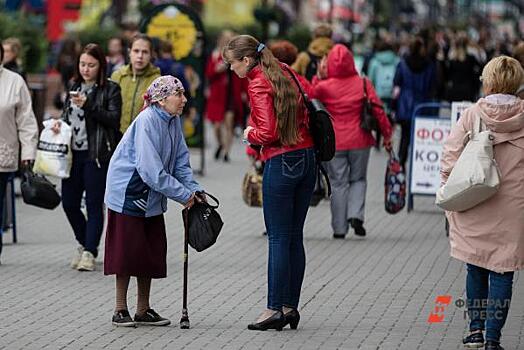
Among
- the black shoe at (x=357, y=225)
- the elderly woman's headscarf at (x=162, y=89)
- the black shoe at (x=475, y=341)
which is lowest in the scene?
the black shoe at (x=357, y=225)

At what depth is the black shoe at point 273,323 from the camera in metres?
9.12

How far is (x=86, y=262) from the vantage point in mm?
11758

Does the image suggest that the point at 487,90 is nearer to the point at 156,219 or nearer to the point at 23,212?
the point at 156,219

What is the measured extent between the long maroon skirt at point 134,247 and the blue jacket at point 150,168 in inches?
3.0

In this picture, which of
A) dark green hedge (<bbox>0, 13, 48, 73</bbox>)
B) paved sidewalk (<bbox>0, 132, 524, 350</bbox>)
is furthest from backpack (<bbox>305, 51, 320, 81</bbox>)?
dark green hedge (<bbox>0, 13, 48, 73</bbox>)

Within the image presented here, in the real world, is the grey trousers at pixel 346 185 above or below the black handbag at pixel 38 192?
below

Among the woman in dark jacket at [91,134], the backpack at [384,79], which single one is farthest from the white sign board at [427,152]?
the backpack at [384,79]

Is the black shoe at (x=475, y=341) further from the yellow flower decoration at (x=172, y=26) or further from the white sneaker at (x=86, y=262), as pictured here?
the yellow flower decoration at (x=172, y=26)

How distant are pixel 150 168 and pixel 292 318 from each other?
123 centimetres

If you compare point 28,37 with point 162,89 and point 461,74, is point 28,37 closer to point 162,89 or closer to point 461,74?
point 461,74

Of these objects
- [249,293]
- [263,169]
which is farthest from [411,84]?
[263,169]

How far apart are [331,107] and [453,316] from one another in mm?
4289

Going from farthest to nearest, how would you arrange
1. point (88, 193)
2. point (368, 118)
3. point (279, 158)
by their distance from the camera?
point (368, 118), point (88, 193), point (279, 158)

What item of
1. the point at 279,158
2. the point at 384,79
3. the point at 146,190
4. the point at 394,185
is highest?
the point at 279,158
